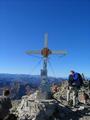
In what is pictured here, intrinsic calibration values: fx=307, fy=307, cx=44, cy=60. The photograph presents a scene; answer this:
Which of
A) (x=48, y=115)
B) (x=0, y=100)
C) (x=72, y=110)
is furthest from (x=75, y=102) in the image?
(x=0, y=100)

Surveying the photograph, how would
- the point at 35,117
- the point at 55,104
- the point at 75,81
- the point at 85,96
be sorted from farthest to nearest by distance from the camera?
the point at 85,96
the point at 75,81
the point at 55,104
the point at 35,117

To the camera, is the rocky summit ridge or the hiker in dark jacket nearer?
the hiker in dark jacket

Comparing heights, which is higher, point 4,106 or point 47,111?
point 4,106

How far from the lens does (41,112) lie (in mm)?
21609

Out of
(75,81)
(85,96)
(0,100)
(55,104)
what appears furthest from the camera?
(85,96)

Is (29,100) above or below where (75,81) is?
below

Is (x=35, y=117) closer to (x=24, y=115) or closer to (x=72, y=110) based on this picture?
(x=24, y=115)

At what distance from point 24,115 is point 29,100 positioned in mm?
1544

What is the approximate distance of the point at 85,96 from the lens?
27578 mm

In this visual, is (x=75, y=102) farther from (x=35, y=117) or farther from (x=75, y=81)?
(x=35, y=117)

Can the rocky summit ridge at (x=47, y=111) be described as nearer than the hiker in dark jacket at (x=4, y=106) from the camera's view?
No

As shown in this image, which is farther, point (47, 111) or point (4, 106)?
point (47, 111)

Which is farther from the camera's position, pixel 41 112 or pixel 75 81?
pixel 75 81

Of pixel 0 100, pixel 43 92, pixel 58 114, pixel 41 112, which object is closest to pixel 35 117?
pixel 41 112
